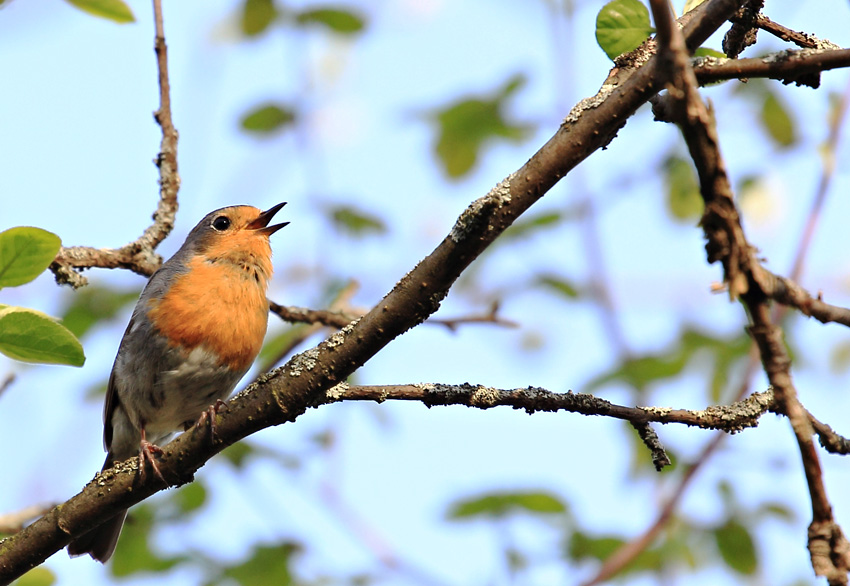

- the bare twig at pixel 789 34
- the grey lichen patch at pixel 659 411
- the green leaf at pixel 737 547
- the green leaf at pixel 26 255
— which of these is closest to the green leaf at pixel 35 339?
the green leaf at pixel 26 255

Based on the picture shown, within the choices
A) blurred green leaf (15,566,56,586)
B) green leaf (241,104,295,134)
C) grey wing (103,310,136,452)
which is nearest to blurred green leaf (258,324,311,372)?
grey wing (103,310,136,452)

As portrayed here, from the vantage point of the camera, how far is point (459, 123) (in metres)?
6.14

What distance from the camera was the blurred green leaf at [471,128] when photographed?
604cm

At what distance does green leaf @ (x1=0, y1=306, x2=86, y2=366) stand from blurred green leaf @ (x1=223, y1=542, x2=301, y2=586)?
2637mm

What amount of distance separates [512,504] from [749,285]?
3.49 m

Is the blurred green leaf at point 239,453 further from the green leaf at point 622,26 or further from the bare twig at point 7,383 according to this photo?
the green leaf at point 622,26

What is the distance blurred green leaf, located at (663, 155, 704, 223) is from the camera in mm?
6174

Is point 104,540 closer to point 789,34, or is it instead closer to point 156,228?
point 156,228

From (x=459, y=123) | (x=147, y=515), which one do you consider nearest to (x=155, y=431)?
(x=147, y=515)

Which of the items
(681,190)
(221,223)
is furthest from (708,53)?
(221,223)

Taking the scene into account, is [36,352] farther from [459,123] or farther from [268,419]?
[459,123]

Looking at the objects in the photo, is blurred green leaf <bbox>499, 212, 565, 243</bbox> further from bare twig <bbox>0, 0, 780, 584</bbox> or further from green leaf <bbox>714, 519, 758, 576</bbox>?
bare twig <bbox>0, 0, 780, 584</bbox>

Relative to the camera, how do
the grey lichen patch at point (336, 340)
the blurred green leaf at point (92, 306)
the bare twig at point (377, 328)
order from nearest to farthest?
the bare twig at point (377, 328) < the grey lichen patch at point (336, 340) < the blurred green leaf at point (92, 306)

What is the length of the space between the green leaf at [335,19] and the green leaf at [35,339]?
381 cm
